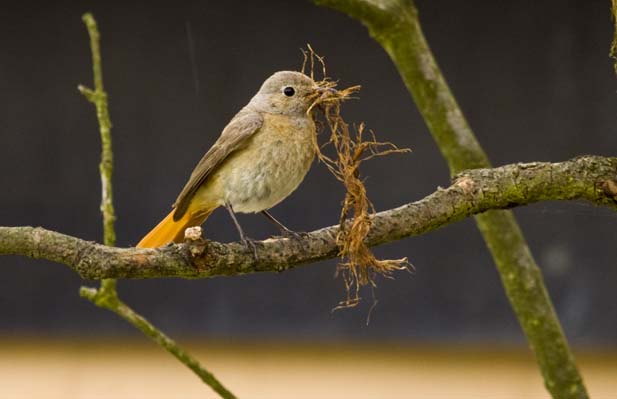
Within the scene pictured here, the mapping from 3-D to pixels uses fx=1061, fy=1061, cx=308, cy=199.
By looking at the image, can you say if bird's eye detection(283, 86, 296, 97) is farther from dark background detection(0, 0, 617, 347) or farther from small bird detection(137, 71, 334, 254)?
dark background detection(0, 0, 617, 347)

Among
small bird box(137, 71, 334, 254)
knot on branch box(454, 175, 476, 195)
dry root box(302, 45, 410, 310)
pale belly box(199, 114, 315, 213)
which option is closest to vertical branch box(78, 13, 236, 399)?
small bird box(137, 71, 334, 254)

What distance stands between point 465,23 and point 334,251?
2.11m

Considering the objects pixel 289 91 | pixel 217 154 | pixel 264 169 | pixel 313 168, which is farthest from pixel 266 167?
pixel 313 168

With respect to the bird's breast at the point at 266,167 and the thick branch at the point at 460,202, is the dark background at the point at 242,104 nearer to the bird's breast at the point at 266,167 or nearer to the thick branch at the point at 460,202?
the bird's breast at the point at 266,167

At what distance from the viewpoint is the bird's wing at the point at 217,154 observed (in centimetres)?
333

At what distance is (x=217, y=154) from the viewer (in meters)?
3.36

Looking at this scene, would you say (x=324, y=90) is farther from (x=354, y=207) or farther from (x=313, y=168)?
(x=313, y=168)

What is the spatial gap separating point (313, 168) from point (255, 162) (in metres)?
1.07

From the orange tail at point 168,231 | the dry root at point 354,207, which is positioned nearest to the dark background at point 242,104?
the orange tail at point 168,231

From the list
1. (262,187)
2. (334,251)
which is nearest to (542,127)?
(262,187)

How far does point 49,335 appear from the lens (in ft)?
Answer: 14.8

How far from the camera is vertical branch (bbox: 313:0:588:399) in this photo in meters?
3.52

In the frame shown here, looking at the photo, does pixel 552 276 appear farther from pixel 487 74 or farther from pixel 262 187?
pixel 262 187

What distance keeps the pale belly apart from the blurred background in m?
1.00
